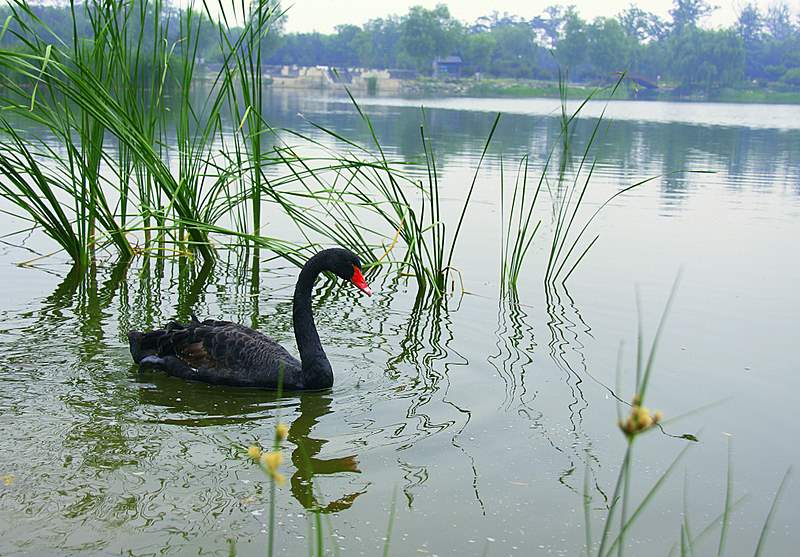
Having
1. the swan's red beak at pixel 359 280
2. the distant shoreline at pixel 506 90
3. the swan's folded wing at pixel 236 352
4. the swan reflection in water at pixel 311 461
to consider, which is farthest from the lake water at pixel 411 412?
the distant shoreline at pixel 506 90

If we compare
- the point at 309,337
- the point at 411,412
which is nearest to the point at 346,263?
the point at 309,337

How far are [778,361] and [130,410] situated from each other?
140 inches

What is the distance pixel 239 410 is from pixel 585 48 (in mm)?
90645

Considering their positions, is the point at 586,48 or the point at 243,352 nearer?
the point at 243,352

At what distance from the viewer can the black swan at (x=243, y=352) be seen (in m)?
5.00

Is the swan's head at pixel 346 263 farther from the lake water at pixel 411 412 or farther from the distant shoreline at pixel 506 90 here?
the distant shoreline at pixel 506 90

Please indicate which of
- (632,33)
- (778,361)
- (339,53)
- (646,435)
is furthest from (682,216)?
(339,53)

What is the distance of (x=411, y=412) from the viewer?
4.80m

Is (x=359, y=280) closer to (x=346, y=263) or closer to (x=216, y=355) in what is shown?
(x=346, y=263)

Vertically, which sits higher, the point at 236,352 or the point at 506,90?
the point at 506,90

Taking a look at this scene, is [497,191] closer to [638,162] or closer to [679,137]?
[638,162]

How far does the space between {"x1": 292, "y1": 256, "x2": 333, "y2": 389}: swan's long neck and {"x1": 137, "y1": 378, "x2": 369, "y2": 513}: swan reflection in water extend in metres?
0.09

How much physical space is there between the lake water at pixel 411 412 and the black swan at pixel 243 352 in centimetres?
8

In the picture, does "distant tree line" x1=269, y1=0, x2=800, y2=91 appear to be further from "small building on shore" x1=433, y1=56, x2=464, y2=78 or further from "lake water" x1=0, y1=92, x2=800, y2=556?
"lake water" x1=0, y1=92, x2=800, y2=556
